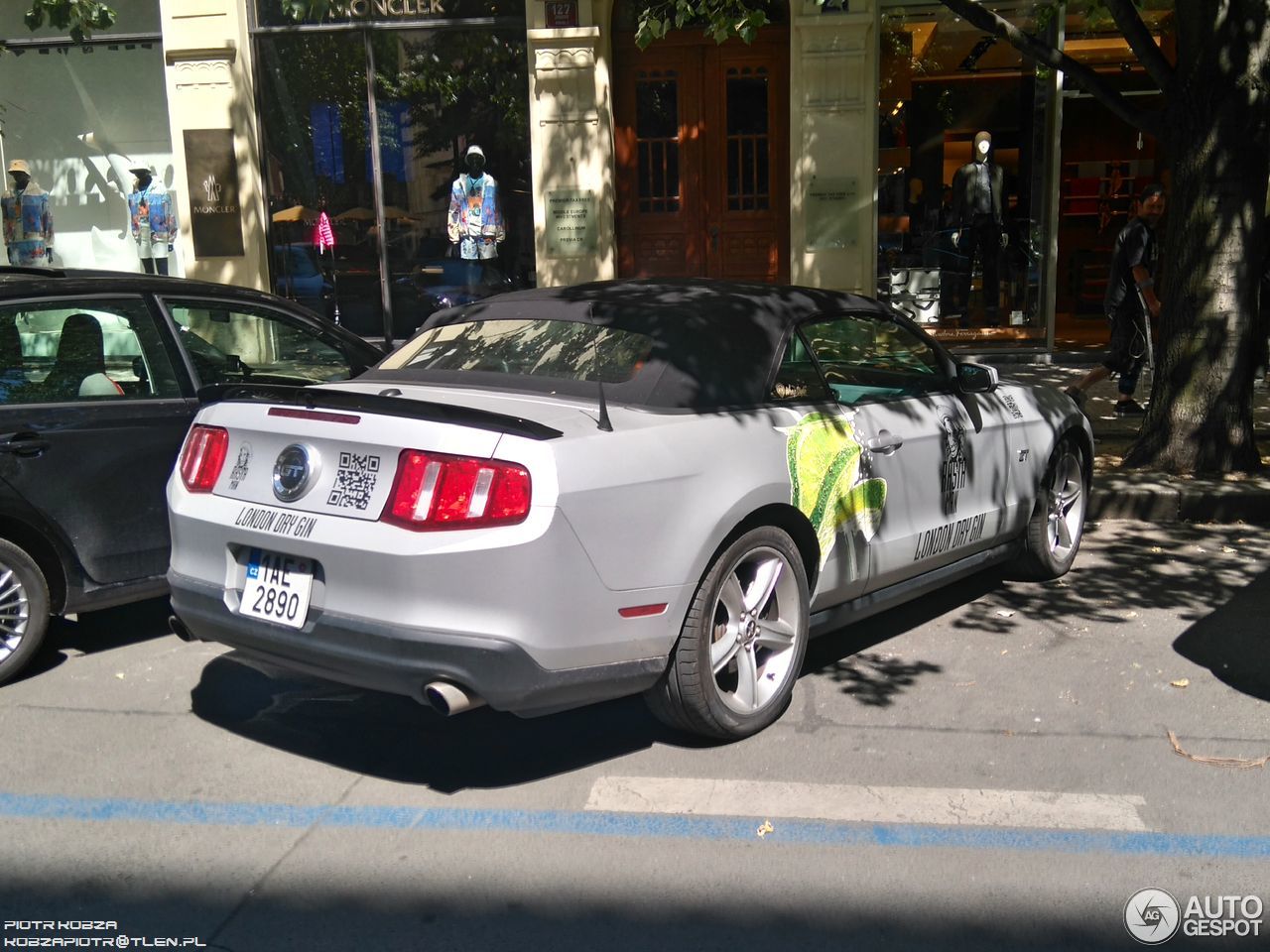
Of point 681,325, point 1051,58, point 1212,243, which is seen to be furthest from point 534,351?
point 1212,243

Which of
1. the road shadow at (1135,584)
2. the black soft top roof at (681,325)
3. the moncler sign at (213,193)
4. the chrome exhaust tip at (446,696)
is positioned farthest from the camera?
A: the moncler sign at (213,193)

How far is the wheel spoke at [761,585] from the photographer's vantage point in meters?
4.63

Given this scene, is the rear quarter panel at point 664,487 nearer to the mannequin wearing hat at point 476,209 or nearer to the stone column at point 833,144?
the stone column at point 833,144

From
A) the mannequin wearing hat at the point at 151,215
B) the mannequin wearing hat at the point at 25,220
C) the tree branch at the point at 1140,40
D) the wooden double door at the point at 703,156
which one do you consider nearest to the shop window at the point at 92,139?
the mannequin wearing hat at the point at 151,215

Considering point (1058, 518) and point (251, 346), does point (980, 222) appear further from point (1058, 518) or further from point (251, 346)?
point (251, 346)

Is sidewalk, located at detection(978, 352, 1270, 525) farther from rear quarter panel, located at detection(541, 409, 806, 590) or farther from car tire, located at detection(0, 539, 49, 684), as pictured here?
car tire, located at detection(0, 539, 49, 684)

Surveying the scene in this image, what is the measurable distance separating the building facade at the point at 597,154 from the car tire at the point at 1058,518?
263 inches

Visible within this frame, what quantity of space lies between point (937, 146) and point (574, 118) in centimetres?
399

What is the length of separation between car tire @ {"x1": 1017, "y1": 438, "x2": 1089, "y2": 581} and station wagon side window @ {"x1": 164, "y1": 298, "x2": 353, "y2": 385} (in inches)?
138

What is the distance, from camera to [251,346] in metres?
6.19

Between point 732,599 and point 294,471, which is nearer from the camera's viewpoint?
point 294,471

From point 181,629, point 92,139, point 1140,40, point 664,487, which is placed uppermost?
point 92,139

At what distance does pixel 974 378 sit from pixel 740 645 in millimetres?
2131

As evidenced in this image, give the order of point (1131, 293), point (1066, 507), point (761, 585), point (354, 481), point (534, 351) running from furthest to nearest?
point (1131, 293)
point (1066, 507)
point (534, 351)
point (761, 585)
point (354, 481)
